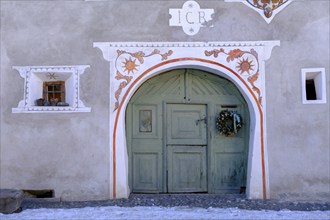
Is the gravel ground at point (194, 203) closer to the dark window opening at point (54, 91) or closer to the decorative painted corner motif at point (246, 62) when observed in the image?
the dark window opening at point (54, 91)

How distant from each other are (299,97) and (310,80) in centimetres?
54

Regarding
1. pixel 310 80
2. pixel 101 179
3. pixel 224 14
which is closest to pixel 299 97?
pixel 310 80

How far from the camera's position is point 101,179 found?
255 inches

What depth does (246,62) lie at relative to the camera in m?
6.55

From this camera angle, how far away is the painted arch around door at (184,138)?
6.93m

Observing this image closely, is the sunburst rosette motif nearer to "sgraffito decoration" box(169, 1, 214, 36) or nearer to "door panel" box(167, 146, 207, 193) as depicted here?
"sgraffito decoration" box(169, 1, 214, 36)

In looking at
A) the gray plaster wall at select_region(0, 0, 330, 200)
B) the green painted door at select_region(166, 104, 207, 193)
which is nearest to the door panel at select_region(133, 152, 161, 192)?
the green painted door at select_region(166, 104, 207, 193)

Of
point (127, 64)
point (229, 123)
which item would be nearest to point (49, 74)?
point (127, 64)

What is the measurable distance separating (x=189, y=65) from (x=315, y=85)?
2.14 metres

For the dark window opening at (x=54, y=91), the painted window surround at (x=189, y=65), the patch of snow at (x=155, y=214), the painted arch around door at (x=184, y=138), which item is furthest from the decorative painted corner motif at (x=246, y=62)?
the dark window opening at (x=54, y=91)

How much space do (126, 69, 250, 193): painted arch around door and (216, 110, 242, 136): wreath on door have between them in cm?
12

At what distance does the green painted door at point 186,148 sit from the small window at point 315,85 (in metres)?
1.68

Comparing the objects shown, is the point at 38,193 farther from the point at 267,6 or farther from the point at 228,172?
the point at 267,6

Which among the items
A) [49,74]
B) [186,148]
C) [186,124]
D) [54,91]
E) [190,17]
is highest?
[190,17]
